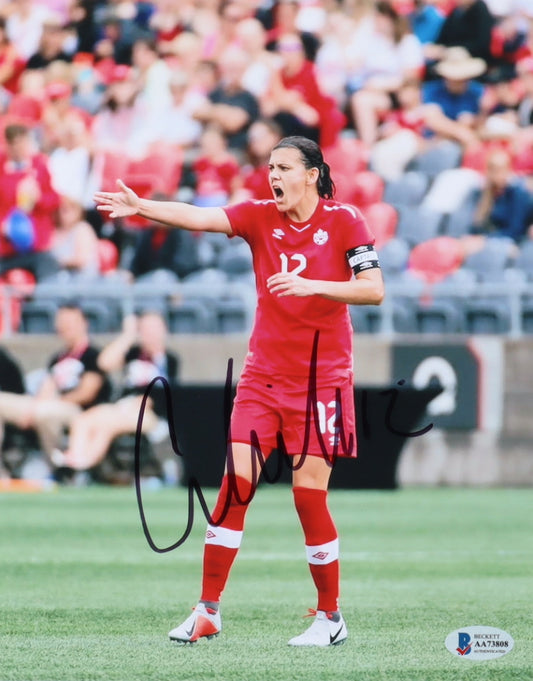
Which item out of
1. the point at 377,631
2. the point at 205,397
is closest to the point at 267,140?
the point at 205,397

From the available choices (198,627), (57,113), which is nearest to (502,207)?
(57,113)

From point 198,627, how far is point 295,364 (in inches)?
43.5

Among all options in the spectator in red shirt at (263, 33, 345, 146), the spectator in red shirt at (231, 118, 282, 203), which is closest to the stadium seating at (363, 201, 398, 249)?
the spectator in red shirt at (231, 118, 282, 203)

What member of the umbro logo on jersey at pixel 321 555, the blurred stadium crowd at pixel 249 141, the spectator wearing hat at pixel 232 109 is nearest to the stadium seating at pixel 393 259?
the blurred stadium crowd at pixel 249 141

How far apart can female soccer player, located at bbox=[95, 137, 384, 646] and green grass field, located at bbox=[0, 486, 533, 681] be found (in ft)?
1.15

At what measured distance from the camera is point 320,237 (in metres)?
6.22

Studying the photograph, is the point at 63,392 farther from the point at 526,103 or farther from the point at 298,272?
the point at 298,272

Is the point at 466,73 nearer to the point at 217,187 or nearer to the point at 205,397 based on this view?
the point at 217,187

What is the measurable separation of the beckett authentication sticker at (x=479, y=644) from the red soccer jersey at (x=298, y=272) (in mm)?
1145

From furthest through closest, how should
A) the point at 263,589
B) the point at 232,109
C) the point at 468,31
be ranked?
the point at 468,31 < the point at 232,109 < the point at 263,589

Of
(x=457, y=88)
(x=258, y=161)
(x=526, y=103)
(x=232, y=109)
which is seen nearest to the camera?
(x=258, y=161)

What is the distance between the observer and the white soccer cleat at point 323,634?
6.11 meters

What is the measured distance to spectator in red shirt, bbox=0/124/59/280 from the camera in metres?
16.5

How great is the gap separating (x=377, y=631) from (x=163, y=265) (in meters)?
10.2
